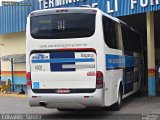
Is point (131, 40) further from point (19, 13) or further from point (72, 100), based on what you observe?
point (19, 13)

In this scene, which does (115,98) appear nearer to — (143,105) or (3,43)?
(143,105)

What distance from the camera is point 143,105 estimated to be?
56.3ft

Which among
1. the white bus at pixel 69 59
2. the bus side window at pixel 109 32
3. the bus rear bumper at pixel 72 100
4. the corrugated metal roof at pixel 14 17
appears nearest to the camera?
the bus rear bumper at pixel 72 100

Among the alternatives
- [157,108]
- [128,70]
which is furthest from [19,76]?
[157,108]

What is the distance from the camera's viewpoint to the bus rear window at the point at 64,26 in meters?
13.3

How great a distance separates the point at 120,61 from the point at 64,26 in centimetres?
339

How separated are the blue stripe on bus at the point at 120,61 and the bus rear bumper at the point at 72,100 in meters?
1.22

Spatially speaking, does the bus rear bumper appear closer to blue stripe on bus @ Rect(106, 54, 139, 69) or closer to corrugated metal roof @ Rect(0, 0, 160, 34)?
blue stripe on bus @ Rect(106, 54, 139, 69)

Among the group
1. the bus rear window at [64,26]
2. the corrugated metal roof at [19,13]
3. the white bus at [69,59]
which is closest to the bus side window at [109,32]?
the white bus at [69,59]

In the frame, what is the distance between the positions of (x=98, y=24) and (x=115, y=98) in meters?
2.98

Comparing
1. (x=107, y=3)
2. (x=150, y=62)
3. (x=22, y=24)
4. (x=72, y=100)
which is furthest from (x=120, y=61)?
(x=22, y=24)

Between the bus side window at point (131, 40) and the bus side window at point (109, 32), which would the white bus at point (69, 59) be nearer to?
the bus side window at point (109, 32)

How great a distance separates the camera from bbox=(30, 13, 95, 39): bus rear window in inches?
524

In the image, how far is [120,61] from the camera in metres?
15.9
